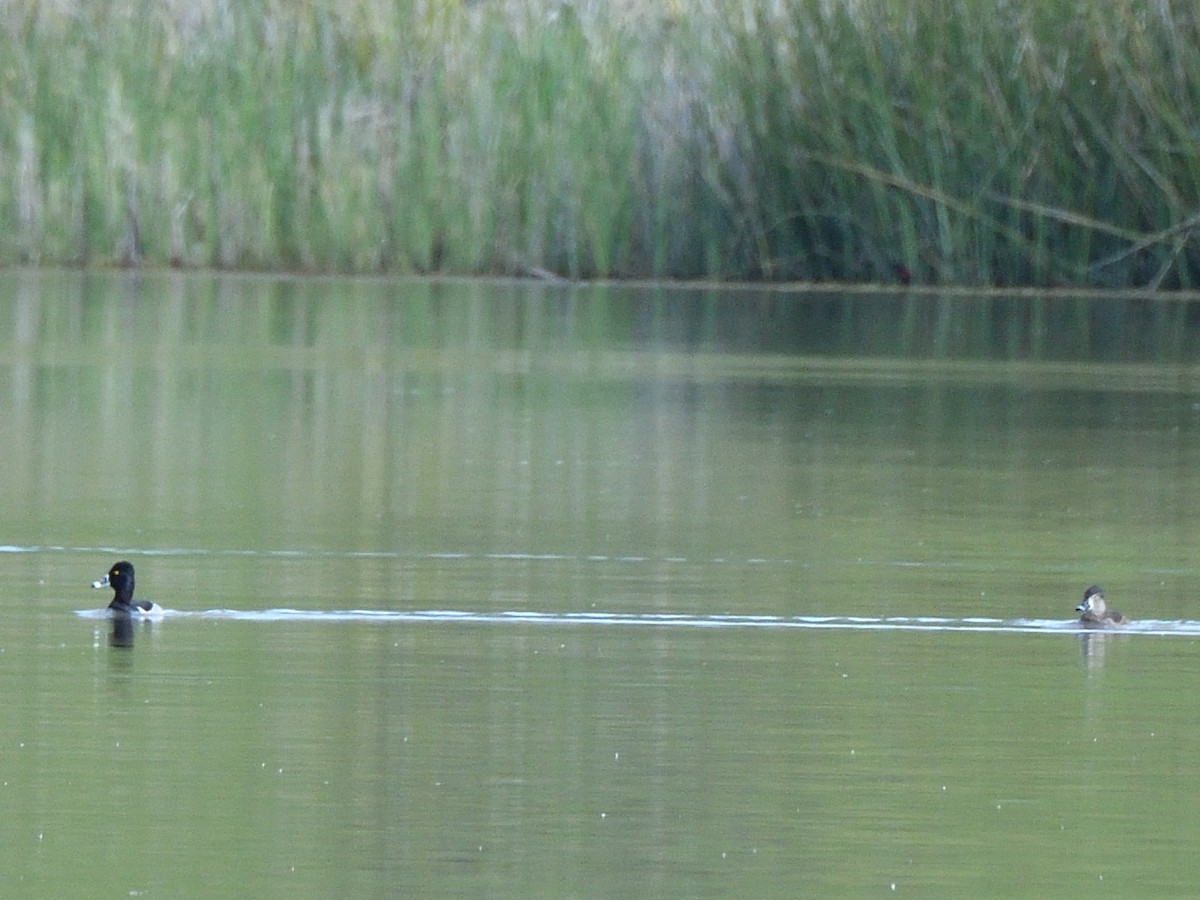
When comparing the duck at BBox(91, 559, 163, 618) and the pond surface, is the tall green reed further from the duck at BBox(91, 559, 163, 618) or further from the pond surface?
the duck at BBox(91, 559, 163, 618)

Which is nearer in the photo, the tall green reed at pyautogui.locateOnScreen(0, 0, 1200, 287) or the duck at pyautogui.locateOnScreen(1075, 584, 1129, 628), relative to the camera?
the duck at pyautogui.locateOnScreen(1075, 584, 1129, 628)

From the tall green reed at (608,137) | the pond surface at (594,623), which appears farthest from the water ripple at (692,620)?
the tall green reed at (608,137)

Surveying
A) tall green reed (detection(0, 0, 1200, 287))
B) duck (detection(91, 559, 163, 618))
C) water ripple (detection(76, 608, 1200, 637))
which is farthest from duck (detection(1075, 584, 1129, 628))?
tall green reed (detection(0, 0, 1200, 287))

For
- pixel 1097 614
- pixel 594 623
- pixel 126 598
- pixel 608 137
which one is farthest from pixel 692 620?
pixel 608 137

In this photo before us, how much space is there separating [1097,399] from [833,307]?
5.15 meters

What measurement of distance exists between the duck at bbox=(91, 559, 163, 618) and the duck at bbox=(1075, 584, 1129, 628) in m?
2.04

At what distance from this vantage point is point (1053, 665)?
7.18 m

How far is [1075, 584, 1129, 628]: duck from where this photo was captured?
754cm

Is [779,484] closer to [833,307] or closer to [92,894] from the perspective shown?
[92,894]

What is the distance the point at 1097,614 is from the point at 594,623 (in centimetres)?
111

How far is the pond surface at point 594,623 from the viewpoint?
5297 mm

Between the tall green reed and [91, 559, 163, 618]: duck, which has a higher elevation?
the tall green reed

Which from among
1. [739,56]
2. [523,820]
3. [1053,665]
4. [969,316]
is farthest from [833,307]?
[523,820]

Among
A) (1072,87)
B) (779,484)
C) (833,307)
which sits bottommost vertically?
(779,484)
